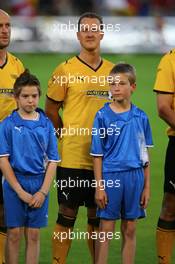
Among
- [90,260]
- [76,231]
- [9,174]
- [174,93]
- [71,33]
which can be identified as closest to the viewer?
[9,174]

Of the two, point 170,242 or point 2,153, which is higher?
point 2,153

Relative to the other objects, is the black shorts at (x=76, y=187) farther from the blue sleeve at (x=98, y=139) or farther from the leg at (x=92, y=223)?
the blue sleeve at (x=98, y=139)

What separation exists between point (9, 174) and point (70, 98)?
0.94 m

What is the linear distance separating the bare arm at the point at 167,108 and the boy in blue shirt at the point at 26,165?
927 mm

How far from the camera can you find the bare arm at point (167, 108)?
25.4 ft

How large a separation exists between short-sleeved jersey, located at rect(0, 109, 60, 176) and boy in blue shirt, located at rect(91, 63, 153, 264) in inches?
14.9

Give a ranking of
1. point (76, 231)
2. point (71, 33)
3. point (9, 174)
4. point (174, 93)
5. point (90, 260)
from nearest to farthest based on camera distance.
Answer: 1. point (9, 174)
2. point (174, 93)
3. point (90, 260)
4. point (76, 231)
5. point (71, 33)

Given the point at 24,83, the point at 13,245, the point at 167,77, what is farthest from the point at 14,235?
the point at 167,77

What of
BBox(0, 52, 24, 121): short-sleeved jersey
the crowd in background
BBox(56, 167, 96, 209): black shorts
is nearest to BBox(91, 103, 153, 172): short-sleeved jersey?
BBox(56, 167, 96, 209): black shorts

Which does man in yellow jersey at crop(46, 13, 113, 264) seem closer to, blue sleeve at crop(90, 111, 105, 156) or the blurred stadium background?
blue sleeve at crop(90, 111, 105, 156)

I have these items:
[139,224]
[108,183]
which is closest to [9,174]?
[108,183]

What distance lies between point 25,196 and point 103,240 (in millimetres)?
659

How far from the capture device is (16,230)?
7.32 meters

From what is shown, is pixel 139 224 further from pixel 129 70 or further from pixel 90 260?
pixel 129 70
